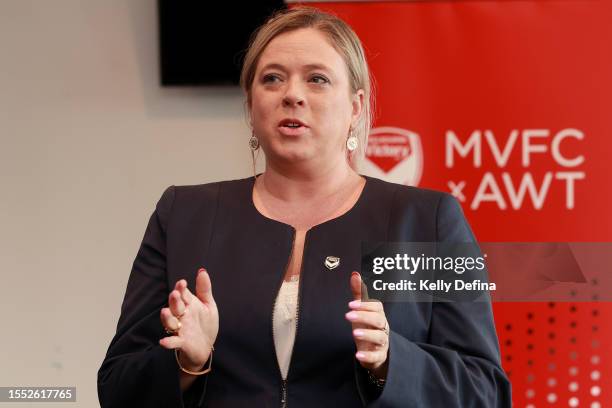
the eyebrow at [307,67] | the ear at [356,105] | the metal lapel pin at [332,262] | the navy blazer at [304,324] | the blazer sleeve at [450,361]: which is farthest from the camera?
the ear at [356,105]

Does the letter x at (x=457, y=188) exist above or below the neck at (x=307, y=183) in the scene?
above

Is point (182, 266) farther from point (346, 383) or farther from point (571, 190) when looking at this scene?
point (571, 190)

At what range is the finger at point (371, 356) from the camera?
170cm

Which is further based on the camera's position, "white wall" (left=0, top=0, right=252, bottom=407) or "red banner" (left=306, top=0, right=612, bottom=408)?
"white wall" (left=0, top=0, right=252, bottom=407)

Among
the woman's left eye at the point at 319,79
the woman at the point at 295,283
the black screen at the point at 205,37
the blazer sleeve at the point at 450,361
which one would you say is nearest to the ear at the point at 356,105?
the woman at the point at 295,283

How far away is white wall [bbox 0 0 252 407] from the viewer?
12.1 feet

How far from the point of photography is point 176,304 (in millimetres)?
1747

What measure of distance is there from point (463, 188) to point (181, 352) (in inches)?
70.8

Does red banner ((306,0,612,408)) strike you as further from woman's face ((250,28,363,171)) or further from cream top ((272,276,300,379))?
cream top ((272,276,300,379))

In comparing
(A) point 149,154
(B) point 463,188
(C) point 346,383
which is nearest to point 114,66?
(A) point 149,154

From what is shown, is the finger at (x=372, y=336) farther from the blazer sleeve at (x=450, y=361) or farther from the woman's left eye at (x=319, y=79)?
the woman's left eye at (x=319, y=79)

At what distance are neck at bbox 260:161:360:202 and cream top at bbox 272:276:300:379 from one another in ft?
0.97

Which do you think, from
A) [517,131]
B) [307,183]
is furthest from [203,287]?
[517,131]

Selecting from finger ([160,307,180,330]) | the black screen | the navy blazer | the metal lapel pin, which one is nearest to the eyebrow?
the navy blazer
